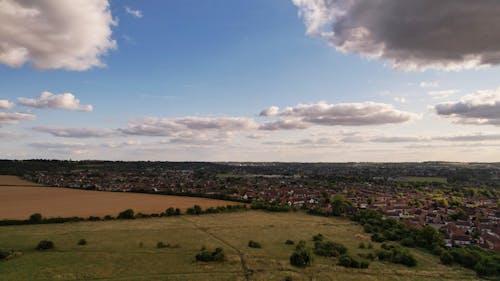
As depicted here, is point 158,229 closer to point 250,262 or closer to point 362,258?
point 250,262

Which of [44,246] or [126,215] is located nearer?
[44,246]

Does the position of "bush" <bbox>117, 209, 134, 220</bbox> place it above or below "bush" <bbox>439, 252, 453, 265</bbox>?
above

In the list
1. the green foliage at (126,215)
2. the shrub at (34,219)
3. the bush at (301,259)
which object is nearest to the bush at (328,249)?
the bush at (301,259)

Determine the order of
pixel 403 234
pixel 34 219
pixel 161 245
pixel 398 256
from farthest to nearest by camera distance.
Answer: pixel 34 219, pixel 403 234, pixel 161 245, pixel 398 256

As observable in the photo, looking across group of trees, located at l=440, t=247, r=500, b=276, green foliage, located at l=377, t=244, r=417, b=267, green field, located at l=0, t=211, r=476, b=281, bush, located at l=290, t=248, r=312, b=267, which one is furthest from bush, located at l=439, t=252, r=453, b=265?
bush, located at l=290, t=248, r=312, b=267

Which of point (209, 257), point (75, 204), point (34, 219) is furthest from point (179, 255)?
point (75, 204)

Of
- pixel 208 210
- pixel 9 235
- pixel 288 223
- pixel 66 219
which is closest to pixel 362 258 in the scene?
pixel 288 223

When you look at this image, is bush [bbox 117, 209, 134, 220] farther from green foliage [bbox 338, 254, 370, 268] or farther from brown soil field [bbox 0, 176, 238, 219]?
green foliage [bbox 338, 254, 370, 268]

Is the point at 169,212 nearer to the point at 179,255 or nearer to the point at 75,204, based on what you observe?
the point at 75,204
